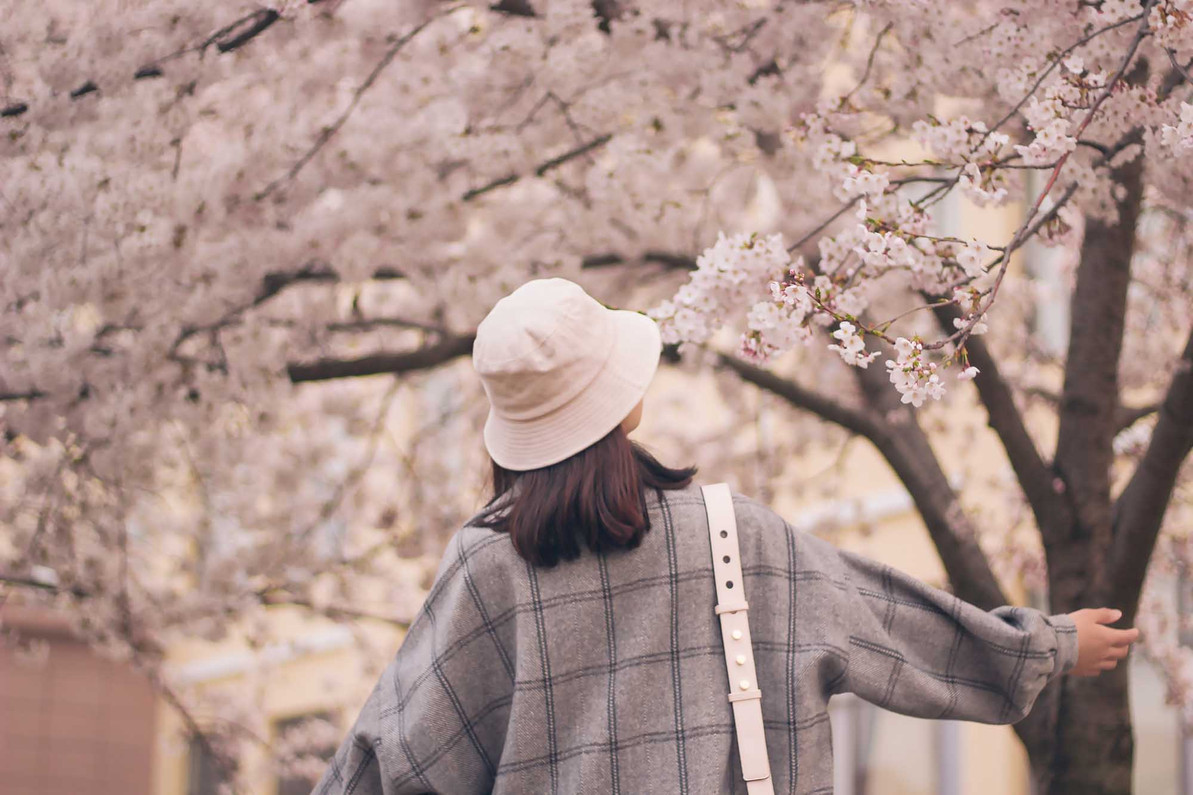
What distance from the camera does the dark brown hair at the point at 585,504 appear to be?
6.43 ft

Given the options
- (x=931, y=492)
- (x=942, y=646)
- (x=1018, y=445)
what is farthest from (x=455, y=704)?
(x=931, y=492)

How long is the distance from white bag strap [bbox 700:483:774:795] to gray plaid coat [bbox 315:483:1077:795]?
2 cm

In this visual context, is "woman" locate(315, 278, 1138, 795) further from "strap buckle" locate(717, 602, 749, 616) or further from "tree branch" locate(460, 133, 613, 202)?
"tree branch" locate(460, 133, 613, 202)

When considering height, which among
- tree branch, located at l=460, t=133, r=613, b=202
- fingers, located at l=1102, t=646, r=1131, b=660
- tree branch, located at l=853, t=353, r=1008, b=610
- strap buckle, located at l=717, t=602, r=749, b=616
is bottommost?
tree branch, located at l=853, t=353, r=1008, b=610

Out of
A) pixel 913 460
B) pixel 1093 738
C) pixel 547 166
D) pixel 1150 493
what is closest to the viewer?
pixel 1150 493

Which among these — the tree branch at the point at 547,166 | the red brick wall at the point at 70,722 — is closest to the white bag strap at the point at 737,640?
the tree branch at the point at 547,166

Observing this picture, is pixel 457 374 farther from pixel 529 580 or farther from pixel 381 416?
pixel 529 580

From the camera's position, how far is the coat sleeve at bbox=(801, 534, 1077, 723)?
2082 mm

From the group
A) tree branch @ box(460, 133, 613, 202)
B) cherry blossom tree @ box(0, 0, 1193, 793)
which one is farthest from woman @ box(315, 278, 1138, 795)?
tree branch @ box(460, 133, 613, 202)

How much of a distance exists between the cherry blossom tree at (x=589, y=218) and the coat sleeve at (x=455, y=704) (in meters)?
0.71

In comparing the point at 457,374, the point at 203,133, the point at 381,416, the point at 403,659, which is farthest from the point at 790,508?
the point at 403,659

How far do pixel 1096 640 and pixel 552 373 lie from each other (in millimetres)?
996

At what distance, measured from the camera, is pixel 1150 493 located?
10.8 ft

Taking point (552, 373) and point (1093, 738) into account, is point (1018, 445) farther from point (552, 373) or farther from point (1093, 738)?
point (552, 373)
